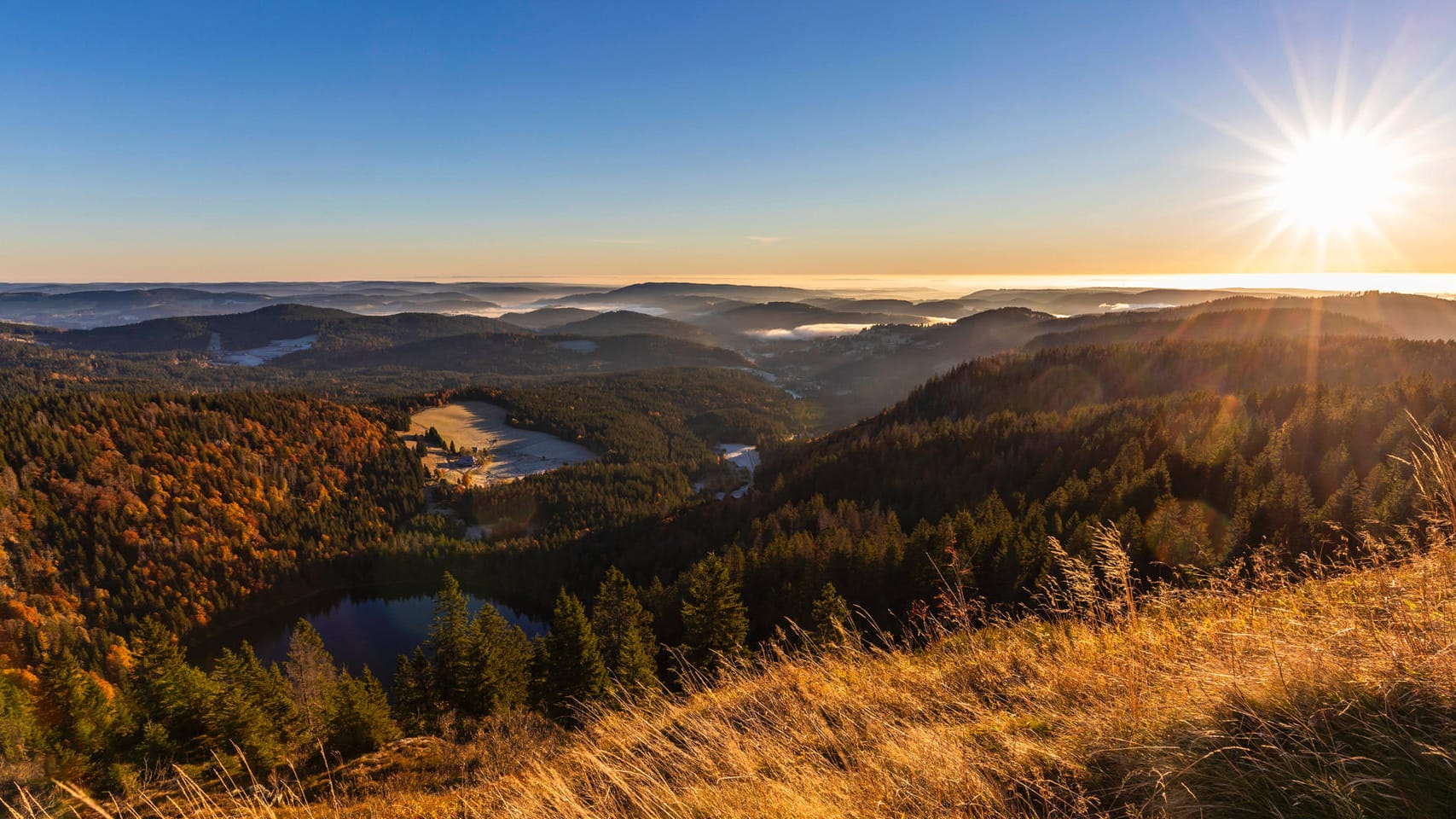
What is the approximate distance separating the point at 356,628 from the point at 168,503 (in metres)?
63.1

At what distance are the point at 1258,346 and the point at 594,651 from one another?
18735cm

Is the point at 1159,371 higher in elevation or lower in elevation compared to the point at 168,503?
higher

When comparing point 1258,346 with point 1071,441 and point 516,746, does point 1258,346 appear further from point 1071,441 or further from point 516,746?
point 516,746

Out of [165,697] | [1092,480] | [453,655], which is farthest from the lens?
[1092,480]

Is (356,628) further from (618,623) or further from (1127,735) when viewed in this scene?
(1127,735)

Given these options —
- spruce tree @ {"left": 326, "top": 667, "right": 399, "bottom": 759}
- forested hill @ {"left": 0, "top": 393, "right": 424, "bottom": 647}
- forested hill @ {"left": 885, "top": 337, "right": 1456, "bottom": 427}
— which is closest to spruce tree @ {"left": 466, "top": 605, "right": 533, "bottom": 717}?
spruce tree @ {"left": 326, "top": 667, "right": 399, "bottom": 759}

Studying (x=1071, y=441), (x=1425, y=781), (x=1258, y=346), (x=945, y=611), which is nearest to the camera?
(x=1425, y=781)

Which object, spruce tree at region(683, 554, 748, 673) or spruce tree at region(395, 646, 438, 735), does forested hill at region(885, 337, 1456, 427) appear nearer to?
spruce tree at region(683, 554, 748, 673)

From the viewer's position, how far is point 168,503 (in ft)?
418

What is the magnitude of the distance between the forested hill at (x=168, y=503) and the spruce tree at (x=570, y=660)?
363 feet

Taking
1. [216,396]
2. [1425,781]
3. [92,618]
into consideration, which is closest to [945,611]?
[1425,781]

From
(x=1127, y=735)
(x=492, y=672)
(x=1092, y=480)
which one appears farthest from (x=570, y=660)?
(x=1092, y=480)

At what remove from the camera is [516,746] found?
21.1 metres

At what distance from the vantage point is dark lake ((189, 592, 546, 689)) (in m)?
96.2
